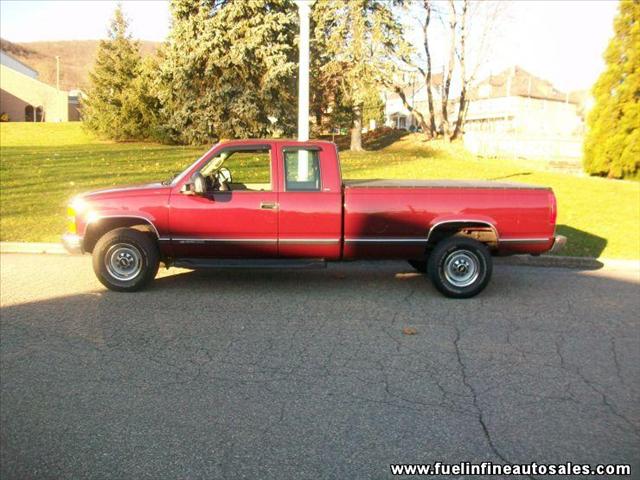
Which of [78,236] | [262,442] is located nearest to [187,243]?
[78,236]

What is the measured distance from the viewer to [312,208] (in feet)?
22.7

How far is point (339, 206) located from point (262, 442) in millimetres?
3747

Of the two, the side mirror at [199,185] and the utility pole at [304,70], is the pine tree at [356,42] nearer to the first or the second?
the utility pole at [304,70]

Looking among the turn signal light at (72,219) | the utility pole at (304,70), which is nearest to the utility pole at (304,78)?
the utility pole at (304,70)

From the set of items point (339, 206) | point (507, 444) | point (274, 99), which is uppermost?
point (274, 99)

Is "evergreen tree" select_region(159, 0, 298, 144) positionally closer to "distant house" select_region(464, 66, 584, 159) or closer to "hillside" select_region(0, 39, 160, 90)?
"distant house" select_region(464, 66, 584, 159)

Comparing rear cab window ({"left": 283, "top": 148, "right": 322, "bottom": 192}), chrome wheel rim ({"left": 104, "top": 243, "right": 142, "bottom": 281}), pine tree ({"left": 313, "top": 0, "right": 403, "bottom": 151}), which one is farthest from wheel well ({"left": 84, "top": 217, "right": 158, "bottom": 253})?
pine tree ({"left": 313, "top": 0, "right": 403, "bottom": 151})

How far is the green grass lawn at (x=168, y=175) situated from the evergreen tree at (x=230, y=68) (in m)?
Answer: 4.65

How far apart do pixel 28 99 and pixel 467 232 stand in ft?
227

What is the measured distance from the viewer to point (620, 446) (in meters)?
3.55

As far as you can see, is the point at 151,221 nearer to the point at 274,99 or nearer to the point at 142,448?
the point at 142,448

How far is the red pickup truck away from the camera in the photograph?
22.6 ft

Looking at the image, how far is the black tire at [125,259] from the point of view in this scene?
6.94 m

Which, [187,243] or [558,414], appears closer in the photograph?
[558,414]
